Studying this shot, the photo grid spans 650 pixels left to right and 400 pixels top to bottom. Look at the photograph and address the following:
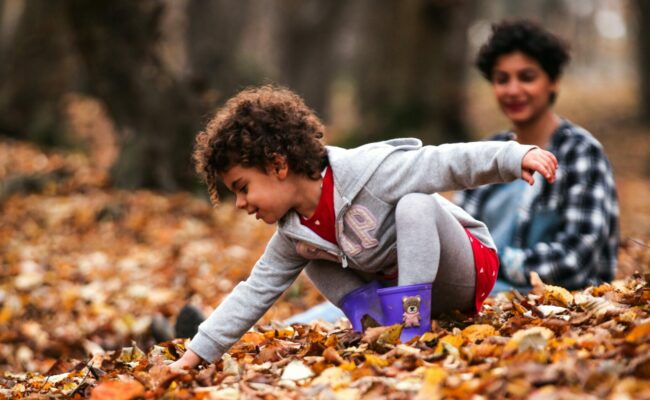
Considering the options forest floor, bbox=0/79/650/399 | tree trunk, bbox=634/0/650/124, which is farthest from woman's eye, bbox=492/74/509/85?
tree trunk, bbox=634/0/650/124

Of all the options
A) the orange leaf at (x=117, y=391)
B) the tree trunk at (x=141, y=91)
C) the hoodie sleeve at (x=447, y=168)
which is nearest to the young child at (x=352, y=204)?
the hoodie sleeve at (x=447, y=168)

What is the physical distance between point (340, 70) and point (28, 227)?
2389cm

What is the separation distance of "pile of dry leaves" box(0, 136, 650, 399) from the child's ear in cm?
59

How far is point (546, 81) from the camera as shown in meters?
4.10

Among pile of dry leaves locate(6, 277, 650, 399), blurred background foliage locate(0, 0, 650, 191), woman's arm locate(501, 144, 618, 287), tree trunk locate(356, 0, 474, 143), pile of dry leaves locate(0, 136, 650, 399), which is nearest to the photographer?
pile of dry leaves locate(6, 277, 650, 399)

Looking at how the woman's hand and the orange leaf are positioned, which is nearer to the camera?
the orange leaf

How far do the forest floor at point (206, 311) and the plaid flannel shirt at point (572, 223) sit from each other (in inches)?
8.3

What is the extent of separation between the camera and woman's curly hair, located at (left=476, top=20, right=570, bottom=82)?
13.3 ft

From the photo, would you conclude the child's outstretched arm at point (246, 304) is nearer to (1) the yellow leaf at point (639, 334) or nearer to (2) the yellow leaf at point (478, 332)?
(2) the yellow leaf at point (478, 332)

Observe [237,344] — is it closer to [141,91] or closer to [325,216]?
[325,216]

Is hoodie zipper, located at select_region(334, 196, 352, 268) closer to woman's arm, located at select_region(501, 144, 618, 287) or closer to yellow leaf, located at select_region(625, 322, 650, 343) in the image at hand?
yellow leaf, located at select_region(625, 322, 650, 343)

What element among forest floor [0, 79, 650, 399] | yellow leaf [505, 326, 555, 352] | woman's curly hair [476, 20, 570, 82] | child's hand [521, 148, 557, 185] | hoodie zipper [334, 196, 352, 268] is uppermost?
woman's curly hair [476, 20, 570, 82]

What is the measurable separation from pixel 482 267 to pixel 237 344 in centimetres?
104

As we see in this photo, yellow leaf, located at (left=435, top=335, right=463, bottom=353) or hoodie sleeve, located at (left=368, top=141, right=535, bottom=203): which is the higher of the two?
hoodie sleeve, located at (left=368, top=141, right=535, bottom=203)
